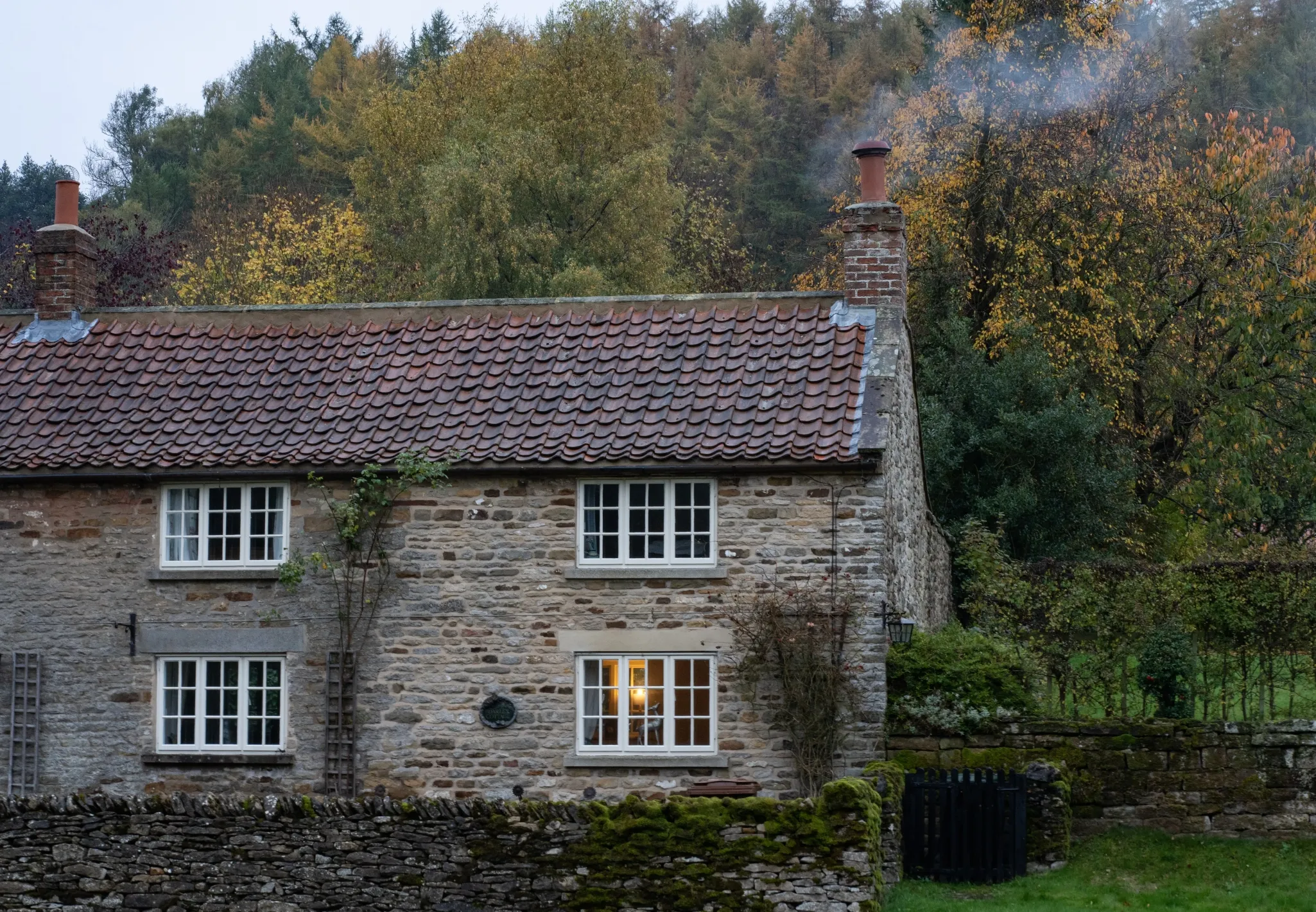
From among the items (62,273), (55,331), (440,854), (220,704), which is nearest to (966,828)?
(440,854)

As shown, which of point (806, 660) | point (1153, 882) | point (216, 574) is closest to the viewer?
point (1153, 882)

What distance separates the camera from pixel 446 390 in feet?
64.4

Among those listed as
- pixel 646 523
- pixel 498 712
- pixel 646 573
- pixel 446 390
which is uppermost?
pixel 446 390

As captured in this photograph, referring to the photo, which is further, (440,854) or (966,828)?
(966,828)

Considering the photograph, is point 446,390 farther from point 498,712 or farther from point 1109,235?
point 1109,235

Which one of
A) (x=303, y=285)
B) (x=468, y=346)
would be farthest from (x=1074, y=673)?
(x=303, y=285)

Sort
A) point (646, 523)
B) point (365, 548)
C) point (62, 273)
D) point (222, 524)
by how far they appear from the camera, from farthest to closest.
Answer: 1. point (62, 273)
2. point (222, 524)
3. point (365, 548)
4. point (646, 523)

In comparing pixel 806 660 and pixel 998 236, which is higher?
pixel 998 236

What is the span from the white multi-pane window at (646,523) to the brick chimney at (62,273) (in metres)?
8.65

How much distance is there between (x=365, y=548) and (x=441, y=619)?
1.26 metres

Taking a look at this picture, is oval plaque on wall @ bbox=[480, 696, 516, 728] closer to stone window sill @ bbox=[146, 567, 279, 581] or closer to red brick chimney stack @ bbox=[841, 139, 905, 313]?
stone window sill @ bbox=[146, 567, 279, 581]

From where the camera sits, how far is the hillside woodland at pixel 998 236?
2986 centimetres

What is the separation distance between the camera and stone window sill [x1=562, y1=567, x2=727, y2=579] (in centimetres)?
1783

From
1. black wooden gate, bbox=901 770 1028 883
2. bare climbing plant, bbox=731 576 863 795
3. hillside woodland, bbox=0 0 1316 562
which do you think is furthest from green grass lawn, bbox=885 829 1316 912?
hillside woodland, bbox=0 0 1316 562
